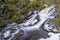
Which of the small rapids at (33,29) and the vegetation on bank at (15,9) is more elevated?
the vegetation on bank at (15,9)

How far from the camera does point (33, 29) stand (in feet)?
13.0

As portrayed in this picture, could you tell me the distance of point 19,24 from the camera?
4281 millimetres

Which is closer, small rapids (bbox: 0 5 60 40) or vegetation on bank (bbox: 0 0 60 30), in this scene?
small rapids (bbox: 0 5 60 40)

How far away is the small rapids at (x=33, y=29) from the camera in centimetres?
361

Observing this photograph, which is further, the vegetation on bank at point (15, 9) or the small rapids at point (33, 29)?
the vegetation on bank at point (15, 9)

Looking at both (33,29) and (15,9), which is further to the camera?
(15,9)

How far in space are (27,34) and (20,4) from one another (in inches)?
53.5

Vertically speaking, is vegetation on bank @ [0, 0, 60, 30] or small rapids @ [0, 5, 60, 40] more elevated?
vegetation on bank @ [0, 0, 60, 30]

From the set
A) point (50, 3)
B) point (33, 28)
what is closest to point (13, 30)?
point (33, 28)

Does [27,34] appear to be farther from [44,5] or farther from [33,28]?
[44,5]

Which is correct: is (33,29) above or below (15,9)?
below

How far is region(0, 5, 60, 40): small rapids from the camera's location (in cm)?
361

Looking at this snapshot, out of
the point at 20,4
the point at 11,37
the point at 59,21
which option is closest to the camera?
the point at 11,37

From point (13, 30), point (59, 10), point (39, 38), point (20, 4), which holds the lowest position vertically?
point (39, 38)
